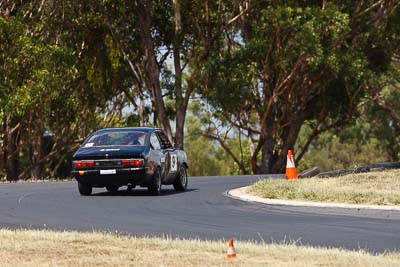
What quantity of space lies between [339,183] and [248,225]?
26.3ft

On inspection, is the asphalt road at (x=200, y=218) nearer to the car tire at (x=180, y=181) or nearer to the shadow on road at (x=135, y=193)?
the shadow on road at (x=135, y=193)

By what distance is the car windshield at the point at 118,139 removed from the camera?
23.2 metres

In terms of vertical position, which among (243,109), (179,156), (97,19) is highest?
(97,19)

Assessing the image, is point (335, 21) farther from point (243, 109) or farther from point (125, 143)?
point (125, 143)

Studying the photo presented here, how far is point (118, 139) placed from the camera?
76.6 ft

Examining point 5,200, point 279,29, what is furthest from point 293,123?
point 5,200

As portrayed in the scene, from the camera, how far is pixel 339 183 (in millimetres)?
24375

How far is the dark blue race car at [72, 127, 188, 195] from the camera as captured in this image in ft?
73.7

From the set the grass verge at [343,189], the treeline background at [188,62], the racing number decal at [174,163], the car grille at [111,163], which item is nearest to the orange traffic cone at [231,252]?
the grass verge at [343,189]

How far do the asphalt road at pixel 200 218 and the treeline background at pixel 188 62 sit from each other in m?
19.9

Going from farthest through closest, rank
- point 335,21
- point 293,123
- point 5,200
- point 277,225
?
point 293,123, point 335,21, point 5,200, point 277,225

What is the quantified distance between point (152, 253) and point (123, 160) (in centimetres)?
1023

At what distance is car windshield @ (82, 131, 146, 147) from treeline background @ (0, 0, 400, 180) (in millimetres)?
18439

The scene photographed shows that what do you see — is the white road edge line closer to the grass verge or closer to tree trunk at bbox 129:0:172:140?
the grass verge
